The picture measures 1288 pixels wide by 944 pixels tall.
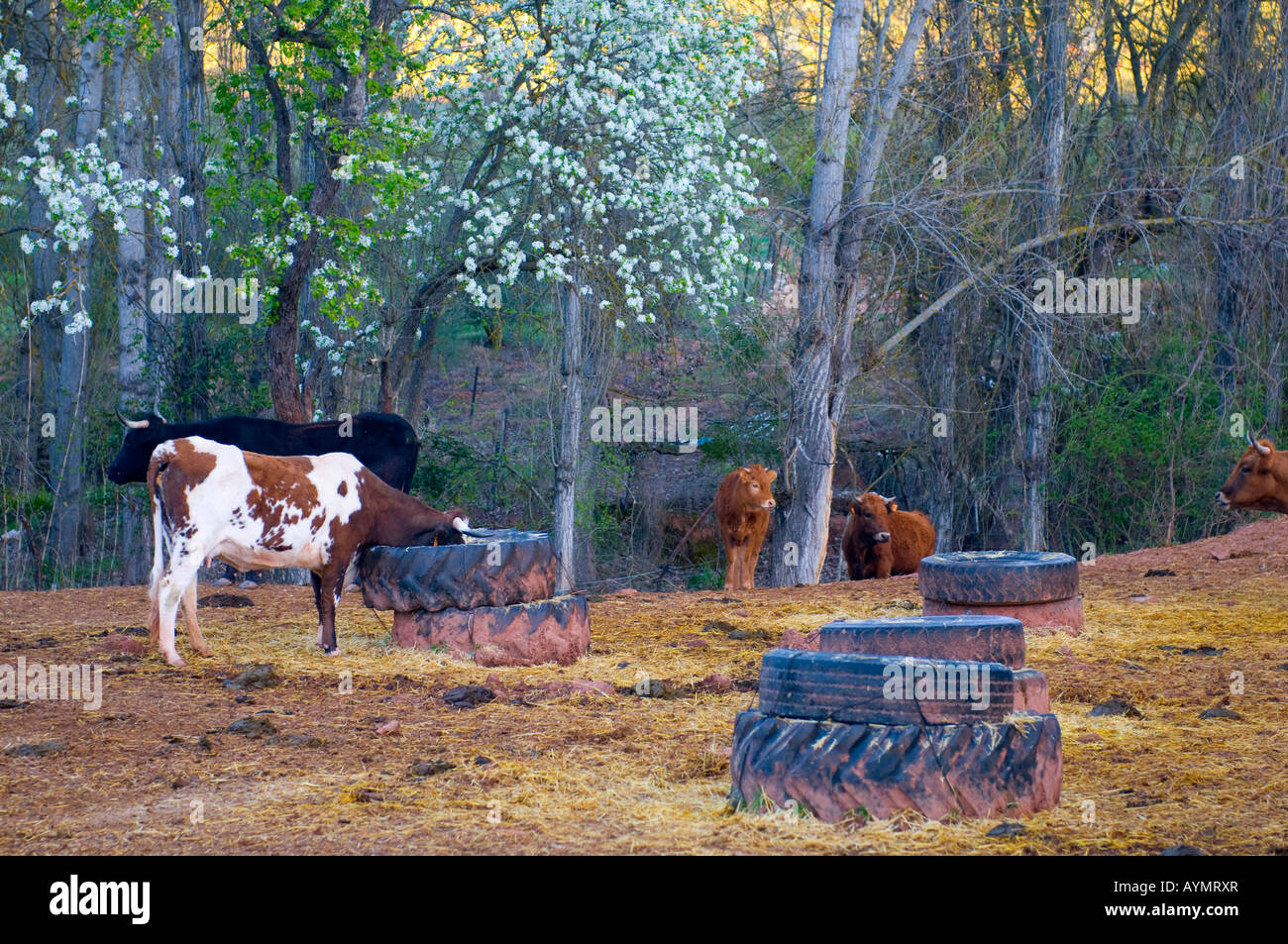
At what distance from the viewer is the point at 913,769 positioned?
489cm

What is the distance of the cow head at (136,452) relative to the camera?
39.6 ft

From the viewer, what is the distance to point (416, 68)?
1367cm

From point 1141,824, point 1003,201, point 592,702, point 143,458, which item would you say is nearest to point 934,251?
point 1003,201

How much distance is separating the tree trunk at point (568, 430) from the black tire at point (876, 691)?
36.4 ft

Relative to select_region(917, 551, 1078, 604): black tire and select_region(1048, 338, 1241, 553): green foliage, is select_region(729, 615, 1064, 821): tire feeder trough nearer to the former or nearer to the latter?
Answer: select_region(917, 551, 1078, 604): black tire

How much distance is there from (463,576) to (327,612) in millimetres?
1140

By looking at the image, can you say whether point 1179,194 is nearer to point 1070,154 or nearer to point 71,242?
point 1070,154

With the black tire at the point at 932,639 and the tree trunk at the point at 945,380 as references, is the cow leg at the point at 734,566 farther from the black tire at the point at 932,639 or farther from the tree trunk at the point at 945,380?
the black tire at the point at 932,639

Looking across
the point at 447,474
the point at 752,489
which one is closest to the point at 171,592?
the point at 752,489

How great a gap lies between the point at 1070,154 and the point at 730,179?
5405 millimetres

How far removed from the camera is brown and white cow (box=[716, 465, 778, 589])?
15062 millimetres

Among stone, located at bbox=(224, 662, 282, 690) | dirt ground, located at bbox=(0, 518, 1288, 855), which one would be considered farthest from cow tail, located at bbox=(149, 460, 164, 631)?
stone, located at bbox=(224, 662, 282, 690)

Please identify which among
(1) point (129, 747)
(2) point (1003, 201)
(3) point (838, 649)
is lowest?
(1) point (129, 747)

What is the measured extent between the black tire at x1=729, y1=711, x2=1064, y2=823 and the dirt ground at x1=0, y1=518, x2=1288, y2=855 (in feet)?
0.33
